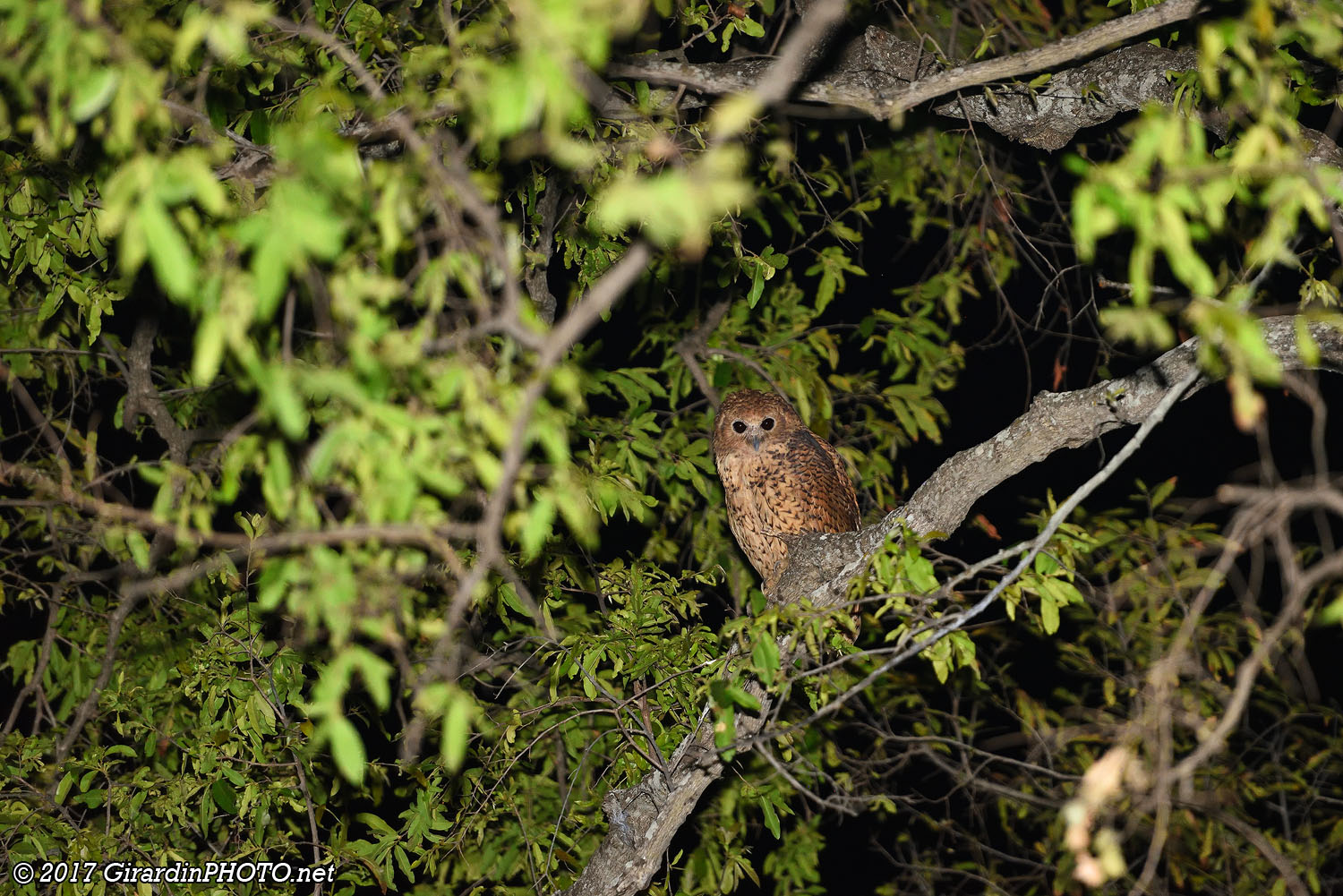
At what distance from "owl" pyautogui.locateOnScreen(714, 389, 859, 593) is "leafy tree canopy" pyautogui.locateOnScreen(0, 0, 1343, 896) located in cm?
15

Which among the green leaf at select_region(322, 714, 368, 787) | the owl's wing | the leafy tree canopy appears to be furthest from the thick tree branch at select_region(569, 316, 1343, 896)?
the green leaf at select_region(322, 714, 368, 787)

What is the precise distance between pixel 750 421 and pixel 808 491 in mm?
349

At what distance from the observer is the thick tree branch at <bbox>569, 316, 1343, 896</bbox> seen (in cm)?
248

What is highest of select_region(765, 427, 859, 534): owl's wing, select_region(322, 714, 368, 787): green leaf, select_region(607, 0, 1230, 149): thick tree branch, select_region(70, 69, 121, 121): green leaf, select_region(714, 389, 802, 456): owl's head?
select_region(70, 69, 121, 121): green leaf

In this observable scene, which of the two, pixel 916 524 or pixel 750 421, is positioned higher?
pixel 916 524

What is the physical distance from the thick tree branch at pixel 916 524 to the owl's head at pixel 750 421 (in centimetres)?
90

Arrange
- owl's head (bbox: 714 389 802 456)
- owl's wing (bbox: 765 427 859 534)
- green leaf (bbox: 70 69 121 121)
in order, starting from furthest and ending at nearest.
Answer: owl's head (bbox: 714 389 802 456)
owl's wing (bbox: 765 427 859 534)
green leaf (bbox: 70 69 121 121)

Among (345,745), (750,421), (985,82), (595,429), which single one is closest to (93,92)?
(345,745)

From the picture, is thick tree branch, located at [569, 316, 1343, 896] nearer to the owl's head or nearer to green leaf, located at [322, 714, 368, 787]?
the owl's head

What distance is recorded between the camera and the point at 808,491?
3928 millimetres

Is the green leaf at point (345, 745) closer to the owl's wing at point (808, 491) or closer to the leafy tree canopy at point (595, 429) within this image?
the leafy tree canopy at point (595, 429)

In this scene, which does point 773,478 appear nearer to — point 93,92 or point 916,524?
point 916,524

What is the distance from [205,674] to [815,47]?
2.51 meters

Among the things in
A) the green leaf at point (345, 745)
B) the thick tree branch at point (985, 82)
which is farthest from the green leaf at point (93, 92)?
the thick tree branch at point (985, 82)
